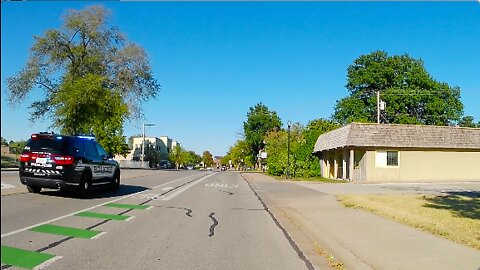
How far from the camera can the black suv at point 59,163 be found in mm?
Result: 9969

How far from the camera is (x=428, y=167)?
3738 centimetres

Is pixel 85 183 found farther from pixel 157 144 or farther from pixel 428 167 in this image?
pixel 157 144

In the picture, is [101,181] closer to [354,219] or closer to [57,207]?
[57,207]

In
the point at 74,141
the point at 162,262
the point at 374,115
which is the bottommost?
the point at 162,262

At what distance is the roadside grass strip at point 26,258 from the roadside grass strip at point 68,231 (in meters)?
1.73

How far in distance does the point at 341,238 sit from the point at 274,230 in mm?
1889

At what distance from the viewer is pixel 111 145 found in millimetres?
76438

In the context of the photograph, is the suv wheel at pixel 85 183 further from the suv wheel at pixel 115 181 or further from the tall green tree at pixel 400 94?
the tall green tree at pixel 400 94

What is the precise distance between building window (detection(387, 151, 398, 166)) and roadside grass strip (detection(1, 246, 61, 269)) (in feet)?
107

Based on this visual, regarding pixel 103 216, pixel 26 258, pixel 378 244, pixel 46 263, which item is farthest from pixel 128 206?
pixel 378 244

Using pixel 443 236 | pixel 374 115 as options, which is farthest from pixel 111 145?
pixel 443 236

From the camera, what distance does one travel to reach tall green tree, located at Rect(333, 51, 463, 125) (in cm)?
6372

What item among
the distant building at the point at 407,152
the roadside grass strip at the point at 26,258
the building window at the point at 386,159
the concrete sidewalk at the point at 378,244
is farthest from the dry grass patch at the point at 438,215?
the building window at the point at 386,159

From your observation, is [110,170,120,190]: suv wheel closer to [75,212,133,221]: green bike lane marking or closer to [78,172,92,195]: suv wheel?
[78,172,92,195]: suv wheel
